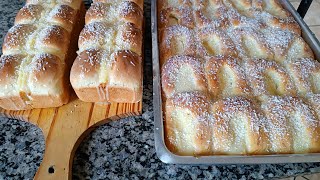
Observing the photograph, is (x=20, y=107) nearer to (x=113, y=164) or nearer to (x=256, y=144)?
(x=113, y=164)

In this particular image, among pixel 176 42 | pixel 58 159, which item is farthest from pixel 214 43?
pixel 58 159

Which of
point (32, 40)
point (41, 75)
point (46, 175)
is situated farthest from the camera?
point (32, 40)

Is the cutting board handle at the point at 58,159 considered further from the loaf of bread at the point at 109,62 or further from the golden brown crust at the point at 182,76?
the golden brown crust at the point at 182,76

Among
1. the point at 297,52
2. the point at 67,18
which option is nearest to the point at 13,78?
the point at 67,18

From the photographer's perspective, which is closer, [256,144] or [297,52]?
[256,144]

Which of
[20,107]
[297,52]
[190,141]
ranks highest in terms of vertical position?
[297,52]

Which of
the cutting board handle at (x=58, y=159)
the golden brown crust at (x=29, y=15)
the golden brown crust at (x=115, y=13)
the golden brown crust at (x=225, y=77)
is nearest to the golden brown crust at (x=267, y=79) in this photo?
the golden brown crust at (x=225, y=77)
